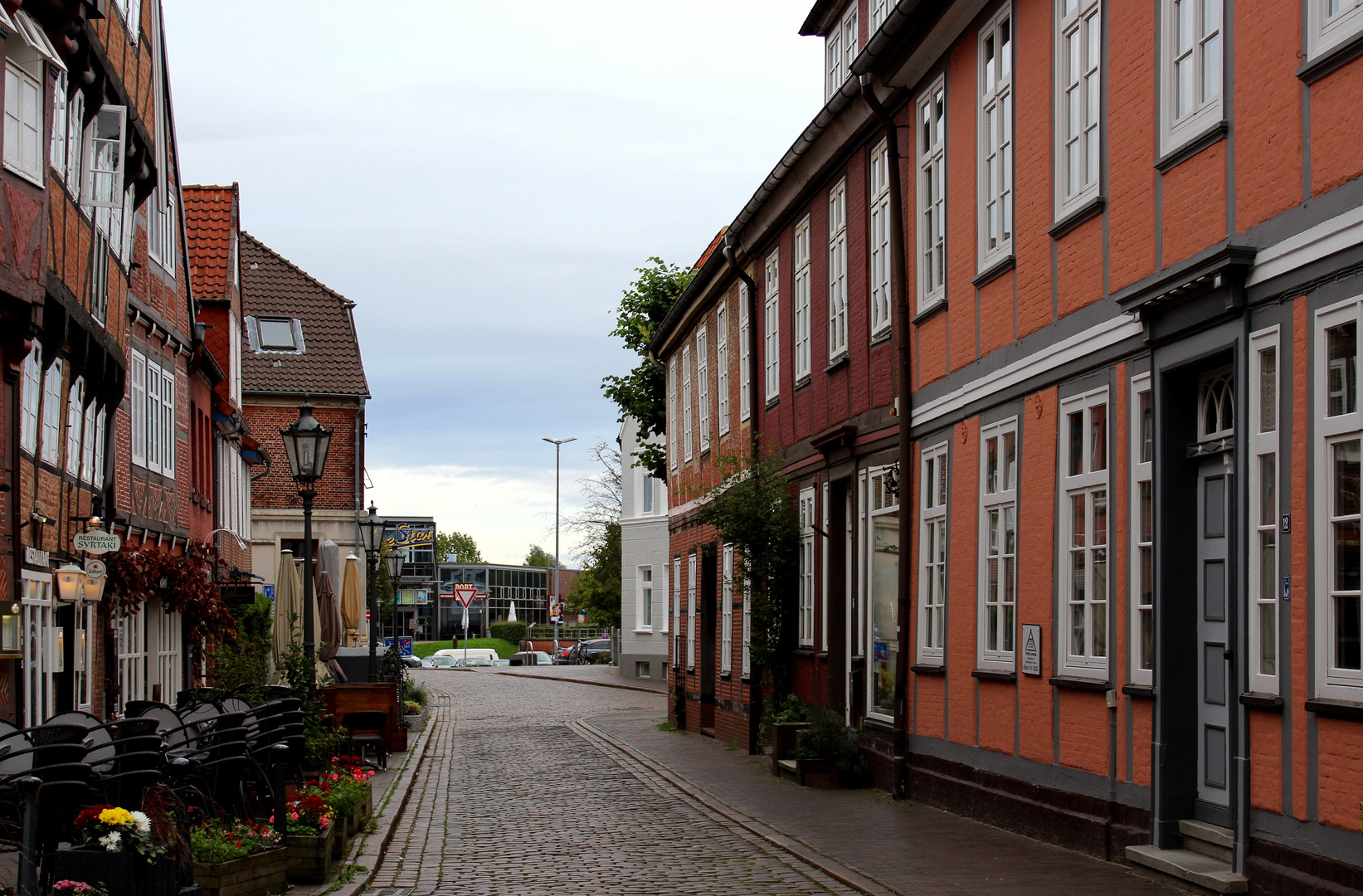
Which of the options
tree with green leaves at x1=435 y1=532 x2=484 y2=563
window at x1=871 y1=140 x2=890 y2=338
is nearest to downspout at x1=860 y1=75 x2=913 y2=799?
window at x1=871 y1=140 x2=890 y2=338

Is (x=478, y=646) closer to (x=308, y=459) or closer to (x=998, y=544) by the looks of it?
(x=308, y=459)

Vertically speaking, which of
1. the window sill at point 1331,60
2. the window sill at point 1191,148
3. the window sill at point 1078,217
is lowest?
the window sill at point 1078,217

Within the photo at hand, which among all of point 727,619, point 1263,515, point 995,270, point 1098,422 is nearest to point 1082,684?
point 1098,422

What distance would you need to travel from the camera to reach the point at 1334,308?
8.16 meters

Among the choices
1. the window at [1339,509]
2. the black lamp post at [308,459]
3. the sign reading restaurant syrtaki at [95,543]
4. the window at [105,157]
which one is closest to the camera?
the window at [1339,509]

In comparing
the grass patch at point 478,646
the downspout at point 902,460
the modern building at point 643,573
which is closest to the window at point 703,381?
the downspout at point 902,460

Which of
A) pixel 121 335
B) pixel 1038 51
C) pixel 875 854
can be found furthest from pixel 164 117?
pixel 875 854

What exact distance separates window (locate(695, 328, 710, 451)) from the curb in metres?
7.22

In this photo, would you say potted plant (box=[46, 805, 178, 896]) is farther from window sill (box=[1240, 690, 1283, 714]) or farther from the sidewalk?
window sill (box=[1240, 690, 1283, 714])

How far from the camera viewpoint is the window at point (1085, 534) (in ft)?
37.4

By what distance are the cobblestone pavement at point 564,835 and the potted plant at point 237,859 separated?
92cm

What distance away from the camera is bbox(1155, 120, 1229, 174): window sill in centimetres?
941

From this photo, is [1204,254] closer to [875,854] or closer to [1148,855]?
[1148,855]

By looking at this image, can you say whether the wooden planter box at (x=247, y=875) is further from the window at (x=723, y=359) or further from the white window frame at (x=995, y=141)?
the window at (x=723, y=359)
